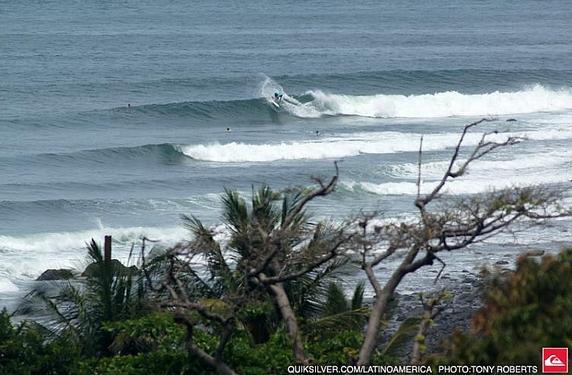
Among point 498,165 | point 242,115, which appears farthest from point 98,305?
point 242,115

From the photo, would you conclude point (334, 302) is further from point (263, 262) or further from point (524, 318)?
point (524, 318)

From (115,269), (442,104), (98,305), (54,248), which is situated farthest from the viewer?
(442,104)

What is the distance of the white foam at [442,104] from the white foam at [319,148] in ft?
31.4

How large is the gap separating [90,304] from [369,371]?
4.75 m

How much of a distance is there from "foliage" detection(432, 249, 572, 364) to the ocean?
7724mm

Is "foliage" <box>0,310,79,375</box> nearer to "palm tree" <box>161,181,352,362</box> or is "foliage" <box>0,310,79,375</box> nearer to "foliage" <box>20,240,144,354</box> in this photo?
"foliage" <box>20,240,144,354</box>

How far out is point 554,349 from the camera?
786 cm

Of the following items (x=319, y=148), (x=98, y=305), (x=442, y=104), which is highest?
(x=442, y=104)

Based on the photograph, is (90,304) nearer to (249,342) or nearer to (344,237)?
(249,342)

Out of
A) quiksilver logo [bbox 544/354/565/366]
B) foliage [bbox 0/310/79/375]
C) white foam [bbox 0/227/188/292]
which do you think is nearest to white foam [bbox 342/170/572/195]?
white foam [bbox 0/227/188/292]

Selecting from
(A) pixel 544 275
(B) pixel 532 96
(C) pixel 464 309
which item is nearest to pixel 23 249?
(C) pixel 464 309

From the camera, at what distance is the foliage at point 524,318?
7.77m

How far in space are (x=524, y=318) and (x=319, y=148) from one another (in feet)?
119

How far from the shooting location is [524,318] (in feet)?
25.7
